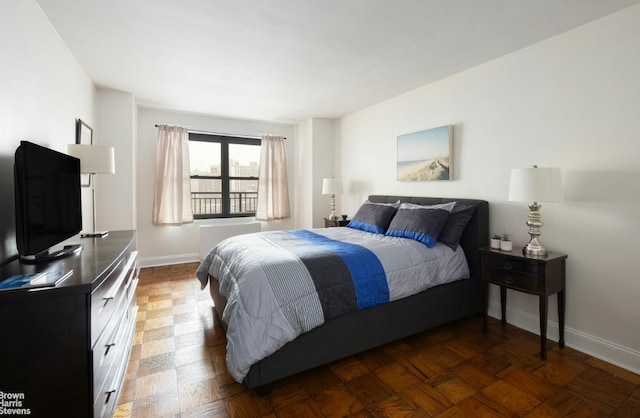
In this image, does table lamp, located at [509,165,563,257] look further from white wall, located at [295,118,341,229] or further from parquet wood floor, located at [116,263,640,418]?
white wall, located at [295,118,341,229]

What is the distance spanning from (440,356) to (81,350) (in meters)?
2.20

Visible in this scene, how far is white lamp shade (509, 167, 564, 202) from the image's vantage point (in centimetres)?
218

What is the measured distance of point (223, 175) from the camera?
5.28 m

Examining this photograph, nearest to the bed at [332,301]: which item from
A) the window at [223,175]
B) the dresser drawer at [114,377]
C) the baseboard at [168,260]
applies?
the dresser drawer at [114,377]

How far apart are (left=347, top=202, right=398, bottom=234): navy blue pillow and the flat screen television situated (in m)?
2.61

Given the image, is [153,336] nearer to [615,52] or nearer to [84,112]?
[84,112]

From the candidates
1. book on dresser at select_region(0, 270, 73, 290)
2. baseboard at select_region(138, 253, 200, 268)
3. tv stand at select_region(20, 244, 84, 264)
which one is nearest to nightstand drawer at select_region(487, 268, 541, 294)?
book on dresser at select_region(0, 270, 73, 290)

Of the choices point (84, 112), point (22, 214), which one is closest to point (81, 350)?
point (22, 214)

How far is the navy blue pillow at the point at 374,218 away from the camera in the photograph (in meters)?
3.36

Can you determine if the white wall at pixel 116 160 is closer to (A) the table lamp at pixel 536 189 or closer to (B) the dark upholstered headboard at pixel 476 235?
(B) the dark upholstered headboard at pixel 476 235

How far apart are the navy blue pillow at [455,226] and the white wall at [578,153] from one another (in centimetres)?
30

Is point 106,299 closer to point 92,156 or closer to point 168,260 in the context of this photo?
point 92,156

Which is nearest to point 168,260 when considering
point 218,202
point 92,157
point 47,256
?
point 218,202

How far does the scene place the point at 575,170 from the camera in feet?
7.72
